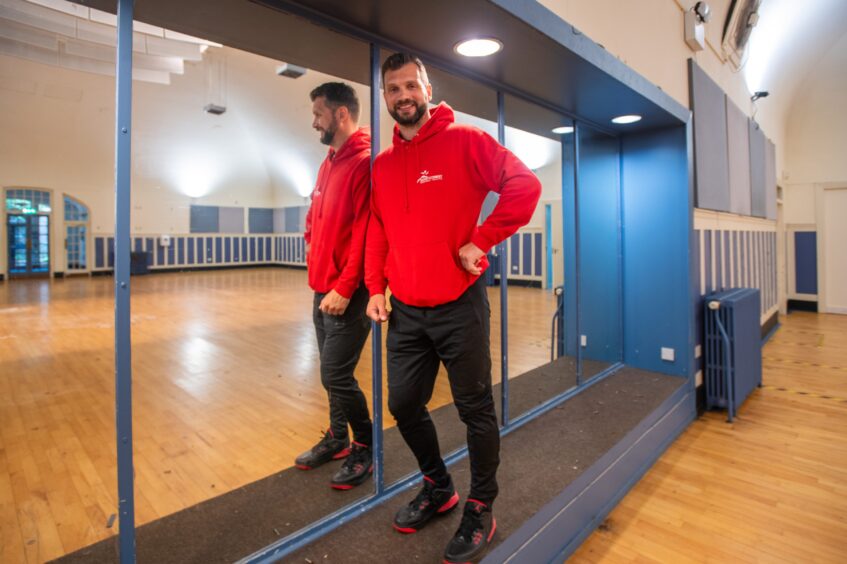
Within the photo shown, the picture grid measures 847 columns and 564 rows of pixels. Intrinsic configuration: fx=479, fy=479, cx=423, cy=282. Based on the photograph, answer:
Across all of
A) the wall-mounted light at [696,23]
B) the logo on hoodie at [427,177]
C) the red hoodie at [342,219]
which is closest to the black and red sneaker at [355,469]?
the red hoodie at [342,219]

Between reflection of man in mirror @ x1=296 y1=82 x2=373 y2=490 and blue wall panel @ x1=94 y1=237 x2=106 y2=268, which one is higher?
blue wall panel @ x1=94 y1=237 x2=106 y2=268

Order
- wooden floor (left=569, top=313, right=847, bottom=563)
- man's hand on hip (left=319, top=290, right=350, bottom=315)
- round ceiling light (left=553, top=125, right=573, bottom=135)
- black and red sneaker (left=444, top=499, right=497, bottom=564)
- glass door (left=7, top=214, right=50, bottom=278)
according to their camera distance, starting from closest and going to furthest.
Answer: black and red sneaker (left=444, top=499, right=497, bottom=564) → man's hand on hip (left=319, top=290, right=350, bottom=315) → wooden floor (left=569, top=313, right=847, bottom=563) → round ceiling light (left=553, top=125, right=573, bottom=135) → glass door (left=7, top=214, right=50, bottom=278)

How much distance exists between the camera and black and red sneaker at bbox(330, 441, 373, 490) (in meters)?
1.88

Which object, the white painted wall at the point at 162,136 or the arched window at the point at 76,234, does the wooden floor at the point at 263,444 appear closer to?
the white painted wall at the point at 162,136

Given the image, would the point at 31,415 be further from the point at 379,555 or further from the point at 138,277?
the point at 138,277

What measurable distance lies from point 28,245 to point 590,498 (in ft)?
57.3

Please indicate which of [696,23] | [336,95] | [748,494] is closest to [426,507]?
[336,95]

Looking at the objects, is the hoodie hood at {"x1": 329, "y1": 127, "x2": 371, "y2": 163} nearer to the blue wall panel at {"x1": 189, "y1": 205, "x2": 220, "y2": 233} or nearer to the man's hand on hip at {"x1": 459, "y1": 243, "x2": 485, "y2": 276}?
→ the man's hand on hip at {"x1": 459, "y1": 243, "x2": 485, "y2": 276}

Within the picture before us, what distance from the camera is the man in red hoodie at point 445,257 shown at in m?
1.44

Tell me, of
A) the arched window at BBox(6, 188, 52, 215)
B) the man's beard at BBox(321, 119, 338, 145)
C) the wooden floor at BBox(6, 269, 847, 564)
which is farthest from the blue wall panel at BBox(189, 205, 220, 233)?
the man's beard at BBox(321, 119, 338, 145)

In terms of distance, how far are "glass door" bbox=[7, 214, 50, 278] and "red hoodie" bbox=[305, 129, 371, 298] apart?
16.5m

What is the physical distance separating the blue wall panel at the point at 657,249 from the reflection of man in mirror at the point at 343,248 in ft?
8.15

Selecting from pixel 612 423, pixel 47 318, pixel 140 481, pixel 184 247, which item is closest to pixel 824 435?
pixel 612 423

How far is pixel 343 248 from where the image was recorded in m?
1.85
